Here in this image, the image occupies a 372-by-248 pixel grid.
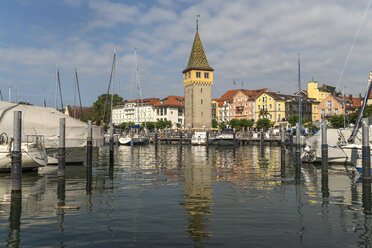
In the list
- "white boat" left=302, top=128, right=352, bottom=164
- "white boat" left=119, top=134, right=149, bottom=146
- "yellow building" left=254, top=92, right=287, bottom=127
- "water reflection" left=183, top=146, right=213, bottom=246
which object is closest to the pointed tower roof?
"yellow building" left=254, top=92, right=287, bottom=127

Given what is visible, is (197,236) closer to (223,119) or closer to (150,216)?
(150,216)

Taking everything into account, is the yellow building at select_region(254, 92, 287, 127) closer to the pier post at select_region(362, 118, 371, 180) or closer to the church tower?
the church tower

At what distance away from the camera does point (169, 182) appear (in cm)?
1855

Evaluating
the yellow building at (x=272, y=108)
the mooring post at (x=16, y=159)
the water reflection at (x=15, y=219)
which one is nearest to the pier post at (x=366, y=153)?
the water reflection at (x=15, y=219)

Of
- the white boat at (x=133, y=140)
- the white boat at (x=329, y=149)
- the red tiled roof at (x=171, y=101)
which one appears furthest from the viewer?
the red tiled roof at (x=171, y=101)

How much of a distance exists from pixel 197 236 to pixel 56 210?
531 cm

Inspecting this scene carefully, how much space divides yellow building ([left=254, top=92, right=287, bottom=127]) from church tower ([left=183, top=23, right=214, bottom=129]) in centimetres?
2012

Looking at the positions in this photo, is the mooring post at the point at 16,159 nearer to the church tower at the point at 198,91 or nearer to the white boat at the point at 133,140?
the white boat at the point at 133,140

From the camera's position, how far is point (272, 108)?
377 feet

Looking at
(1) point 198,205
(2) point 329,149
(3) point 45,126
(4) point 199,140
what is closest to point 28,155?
(3) point 45,126

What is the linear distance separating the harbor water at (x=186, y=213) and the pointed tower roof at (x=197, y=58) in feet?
292

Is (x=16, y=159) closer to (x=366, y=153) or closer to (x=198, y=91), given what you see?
(x=366, y=153)

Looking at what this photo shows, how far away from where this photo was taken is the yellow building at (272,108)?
11469 centimetres

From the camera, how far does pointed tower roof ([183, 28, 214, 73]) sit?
106m
